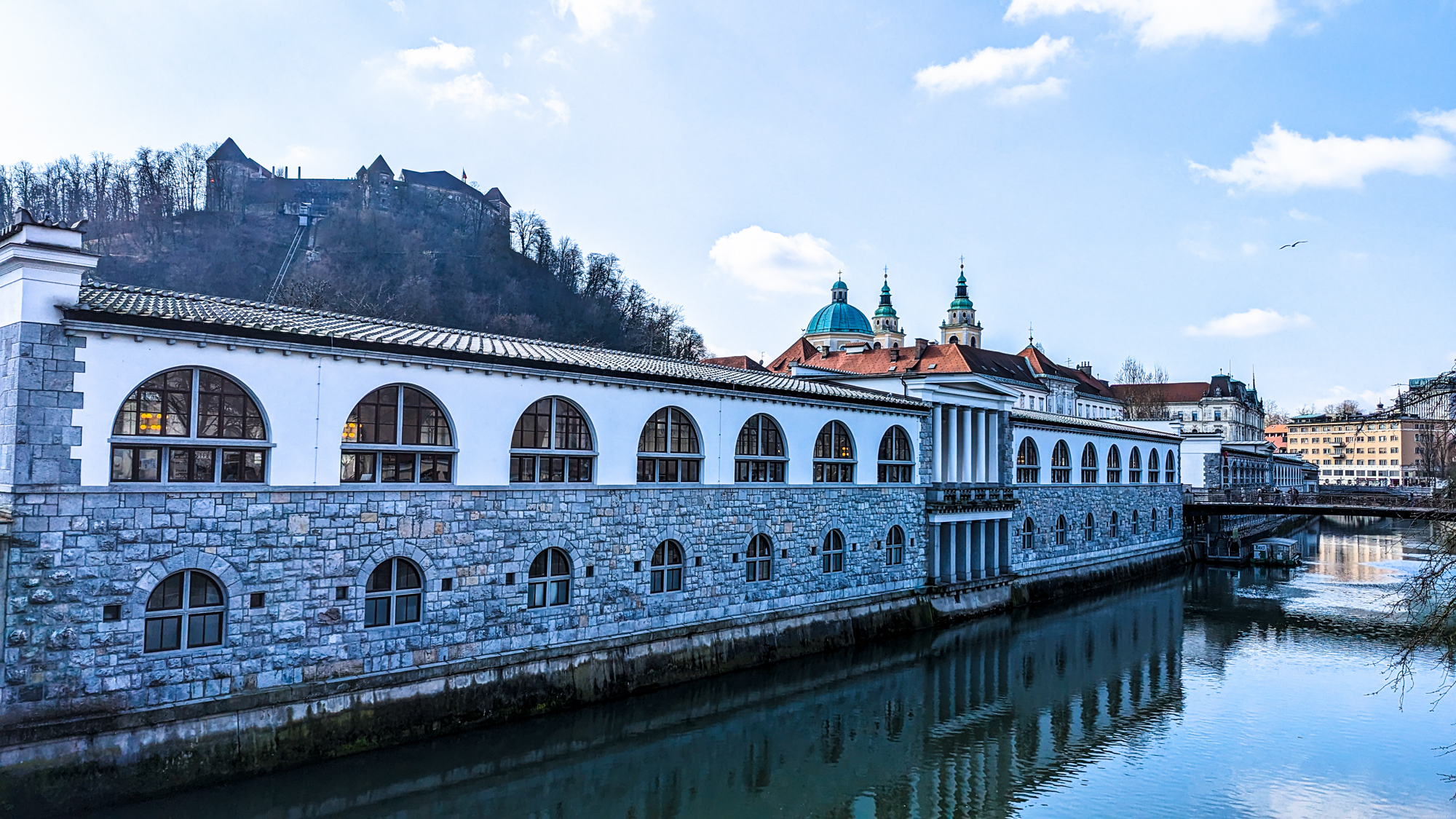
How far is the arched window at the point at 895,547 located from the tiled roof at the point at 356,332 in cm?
519

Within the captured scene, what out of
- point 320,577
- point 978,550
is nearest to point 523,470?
point 320,577

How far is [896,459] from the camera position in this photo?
2772 cm

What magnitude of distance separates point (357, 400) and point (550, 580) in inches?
203

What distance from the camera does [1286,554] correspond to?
45.7 metres

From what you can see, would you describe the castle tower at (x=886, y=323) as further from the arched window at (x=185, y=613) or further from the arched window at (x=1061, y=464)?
the arched window at (x=185, y=613)

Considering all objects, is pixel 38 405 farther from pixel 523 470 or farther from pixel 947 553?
pixel 947 553

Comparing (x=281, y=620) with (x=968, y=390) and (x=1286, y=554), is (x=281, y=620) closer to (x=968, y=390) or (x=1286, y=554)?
(x=968, y=390)

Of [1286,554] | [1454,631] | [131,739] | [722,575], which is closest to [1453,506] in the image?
[1454,631]

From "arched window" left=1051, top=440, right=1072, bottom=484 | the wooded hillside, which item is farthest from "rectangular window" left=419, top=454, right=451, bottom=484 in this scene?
the wooded hillside

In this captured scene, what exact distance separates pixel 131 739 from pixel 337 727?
9.33 ft

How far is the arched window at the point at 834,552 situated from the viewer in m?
24.6

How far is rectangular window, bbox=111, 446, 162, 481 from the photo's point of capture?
505 inches

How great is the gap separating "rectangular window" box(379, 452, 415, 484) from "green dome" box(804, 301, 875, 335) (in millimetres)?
66853

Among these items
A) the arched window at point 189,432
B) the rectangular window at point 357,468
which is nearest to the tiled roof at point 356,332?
the arched window at point 189,432
